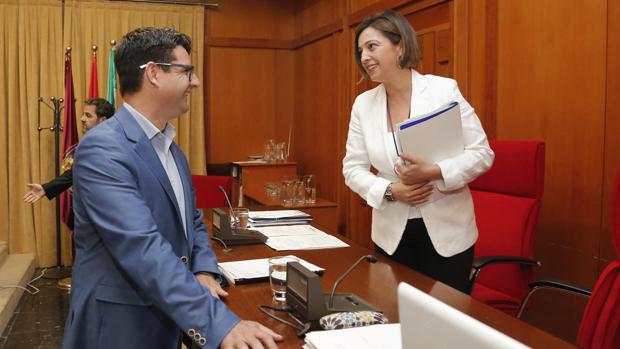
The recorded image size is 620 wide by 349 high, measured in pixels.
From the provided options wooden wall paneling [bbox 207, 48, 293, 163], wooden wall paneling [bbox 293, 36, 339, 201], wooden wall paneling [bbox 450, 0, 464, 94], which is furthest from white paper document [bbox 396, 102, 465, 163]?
wooden wall paneling [bbox 207, 48, 293, 163]

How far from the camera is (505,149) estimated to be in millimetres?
2678

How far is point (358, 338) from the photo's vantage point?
128 centimetres

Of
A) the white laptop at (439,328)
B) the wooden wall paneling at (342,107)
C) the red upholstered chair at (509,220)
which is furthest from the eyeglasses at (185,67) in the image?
the wooden wall paneling at (342,107)

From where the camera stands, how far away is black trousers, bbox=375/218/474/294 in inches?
82.0

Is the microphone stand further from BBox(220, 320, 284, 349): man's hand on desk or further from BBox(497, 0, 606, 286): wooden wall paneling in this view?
BBox(220, 320, 284, 349): man's hand on desk

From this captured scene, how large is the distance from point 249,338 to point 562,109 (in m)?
2.16

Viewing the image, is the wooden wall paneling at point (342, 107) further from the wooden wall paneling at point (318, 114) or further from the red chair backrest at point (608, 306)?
the red chair backrest at point (608, 306)

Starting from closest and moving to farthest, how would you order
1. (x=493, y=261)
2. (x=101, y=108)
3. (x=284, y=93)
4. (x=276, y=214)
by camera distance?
(x=493, y=261)
(x=276, y=214)
(x=101, y=108)
(x=284, y=93)

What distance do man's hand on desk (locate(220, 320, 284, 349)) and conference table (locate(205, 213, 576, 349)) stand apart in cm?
3

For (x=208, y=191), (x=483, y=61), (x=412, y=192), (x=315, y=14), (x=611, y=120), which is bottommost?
(x=208, y=191)

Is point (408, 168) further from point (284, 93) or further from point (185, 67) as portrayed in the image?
point (284, 93)

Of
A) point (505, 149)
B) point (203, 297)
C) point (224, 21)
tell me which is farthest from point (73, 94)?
point (203, 297)

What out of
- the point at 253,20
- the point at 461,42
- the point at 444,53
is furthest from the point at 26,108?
the point at 461,42

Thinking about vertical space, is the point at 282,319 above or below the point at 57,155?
below
